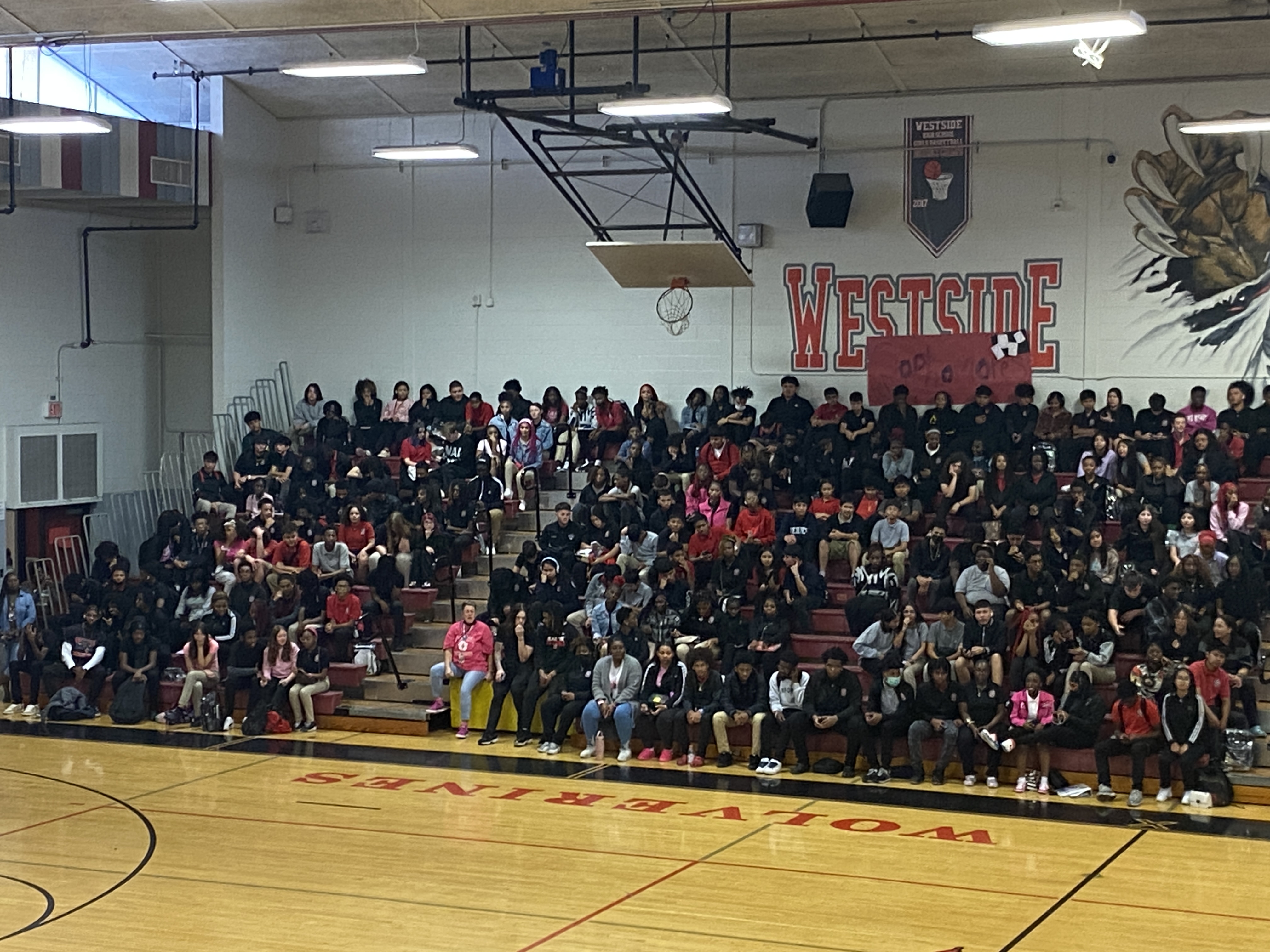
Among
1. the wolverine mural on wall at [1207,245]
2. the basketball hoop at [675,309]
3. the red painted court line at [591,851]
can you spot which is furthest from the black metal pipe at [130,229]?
the wolverine mural on wall at [1207,245]

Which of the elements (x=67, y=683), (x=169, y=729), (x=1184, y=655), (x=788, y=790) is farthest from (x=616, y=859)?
(x=67, y=683)

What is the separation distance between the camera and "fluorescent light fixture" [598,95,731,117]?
14.7 meters

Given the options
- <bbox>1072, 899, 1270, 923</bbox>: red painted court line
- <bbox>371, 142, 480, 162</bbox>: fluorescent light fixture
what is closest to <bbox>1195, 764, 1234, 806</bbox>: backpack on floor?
<bbox>1072, 899, 1270, 923</bbox>: red painted court line

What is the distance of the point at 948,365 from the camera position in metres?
20.8

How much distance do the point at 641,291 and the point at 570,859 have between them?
1122 cm

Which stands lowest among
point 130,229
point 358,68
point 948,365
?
point 948,365

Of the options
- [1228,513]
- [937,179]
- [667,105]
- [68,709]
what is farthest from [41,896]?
[937,179]

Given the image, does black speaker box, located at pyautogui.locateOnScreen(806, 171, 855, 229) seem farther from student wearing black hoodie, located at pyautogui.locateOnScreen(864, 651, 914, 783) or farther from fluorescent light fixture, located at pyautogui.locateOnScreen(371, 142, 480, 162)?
student wearing black hoodie, located at pyautogui.locateOnScreen(864, 651, 914, 783)

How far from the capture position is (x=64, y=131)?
17.5 meters

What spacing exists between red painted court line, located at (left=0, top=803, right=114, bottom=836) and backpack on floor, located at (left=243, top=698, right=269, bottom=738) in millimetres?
3405

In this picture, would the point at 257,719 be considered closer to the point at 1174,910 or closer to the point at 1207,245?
the point at 1174,910

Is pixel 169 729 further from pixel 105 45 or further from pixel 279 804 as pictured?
pixel 105 45

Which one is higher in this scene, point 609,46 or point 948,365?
point 609,46

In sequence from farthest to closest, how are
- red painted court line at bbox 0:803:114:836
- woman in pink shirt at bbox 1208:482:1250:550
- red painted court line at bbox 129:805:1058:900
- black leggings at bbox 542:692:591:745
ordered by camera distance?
woman in pink shirt at bbox 1208:482:1250:550 < black leggings at bbox 542:692:591:745 < red painted court line at bbox 0:803:114:836 < red painted court line at bbox 129:805:1058:900
